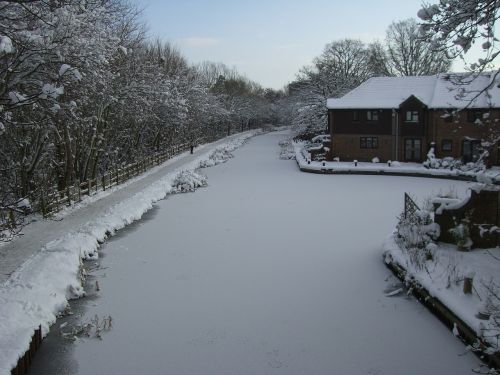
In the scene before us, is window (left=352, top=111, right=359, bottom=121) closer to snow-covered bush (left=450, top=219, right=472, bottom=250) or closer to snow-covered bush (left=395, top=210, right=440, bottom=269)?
snow-covered bush (left=395, top=210, right=440, bottom=269)

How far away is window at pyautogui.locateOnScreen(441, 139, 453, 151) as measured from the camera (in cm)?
3709

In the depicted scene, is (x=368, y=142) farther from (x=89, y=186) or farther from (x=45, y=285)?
(x=45, y=285)

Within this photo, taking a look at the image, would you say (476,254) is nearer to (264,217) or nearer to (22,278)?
(264,217)

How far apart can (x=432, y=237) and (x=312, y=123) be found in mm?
40218

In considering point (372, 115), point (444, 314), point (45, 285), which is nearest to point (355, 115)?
point (372, 115)

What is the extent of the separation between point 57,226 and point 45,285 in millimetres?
6580

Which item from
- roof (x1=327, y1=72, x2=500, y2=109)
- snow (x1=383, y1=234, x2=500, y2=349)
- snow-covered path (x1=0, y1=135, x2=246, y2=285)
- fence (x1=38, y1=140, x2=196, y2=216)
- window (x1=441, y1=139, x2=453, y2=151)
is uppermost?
roof (x1=327, y1=72, x2=500, y2=109)

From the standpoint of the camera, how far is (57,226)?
60.9ft

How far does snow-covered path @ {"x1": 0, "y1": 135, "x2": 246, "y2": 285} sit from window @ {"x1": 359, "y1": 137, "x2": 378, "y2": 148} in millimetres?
17679

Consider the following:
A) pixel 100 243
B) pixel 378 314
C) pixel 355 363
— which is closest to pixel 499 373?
pixel 355 363

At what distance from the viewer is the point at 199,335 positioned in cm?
1071

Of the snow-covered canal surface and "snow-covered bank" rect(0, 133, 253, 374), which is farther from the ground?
"snow-covered bank" rect(0, 133, 253, 374)

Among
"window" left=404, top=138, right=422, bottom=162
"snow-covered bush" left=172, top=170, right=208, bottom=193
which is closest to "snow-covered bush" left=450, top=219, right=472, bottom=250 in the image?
"snow-covered bush" left=172, top=170, right=208, bottom=193

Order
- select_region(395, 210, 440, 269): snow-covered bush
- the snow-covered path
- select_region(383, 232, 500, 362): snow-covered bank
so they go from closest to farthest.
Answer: select_region(383, 232, 500, 362): snow-covered bank
select_region(395, 210, 440, 269): snow-covered bush
the snow-covered path
